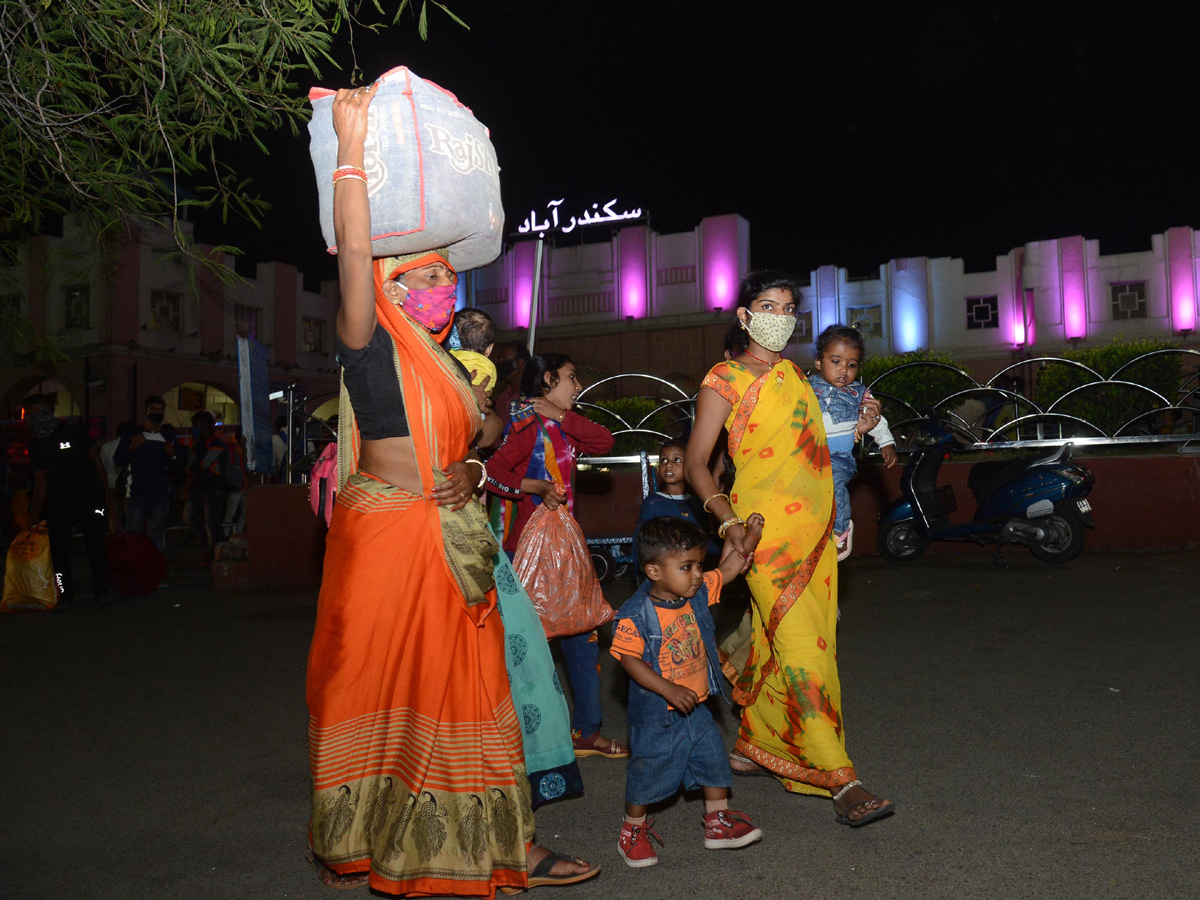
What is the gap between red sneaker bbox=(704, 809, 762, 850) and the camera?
10.2ft

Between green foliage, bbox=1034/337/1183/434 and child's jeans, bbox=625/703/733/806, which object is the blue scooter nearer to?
green foliage, bbox=1034/337/1183/434

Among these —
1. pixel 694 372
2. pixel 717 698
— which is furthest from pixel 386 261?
pixel 694 372

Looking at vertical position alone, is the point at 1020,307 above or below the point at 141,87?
above

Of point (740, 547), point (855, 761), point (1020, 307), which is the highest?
point (1020, 307)

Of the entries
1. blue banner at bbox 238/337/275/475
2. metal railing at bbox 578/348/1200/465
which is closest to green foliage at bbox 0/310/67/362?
metal railing at bbox 578/348/1200/465

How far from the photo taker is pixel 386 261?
2.78 meters

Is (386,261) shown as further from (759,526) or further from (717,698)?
(717,698)

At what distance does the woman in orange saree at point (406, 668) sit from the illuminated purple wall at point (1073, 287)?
1333 inches

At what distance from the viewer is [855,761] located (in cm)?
396

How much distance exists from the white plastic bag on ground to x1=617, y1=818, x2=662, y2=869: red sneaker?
194cm

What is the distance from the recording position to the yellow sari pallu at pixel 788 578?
3457mm

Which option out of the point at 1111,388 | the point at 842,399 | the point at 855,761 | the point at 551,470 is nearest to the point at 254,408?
the point at 551,470

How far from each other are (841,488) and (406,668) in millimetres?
2338

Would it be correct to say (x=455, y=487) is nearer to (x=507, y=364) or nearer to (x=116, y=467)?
(x=507, y=364)
